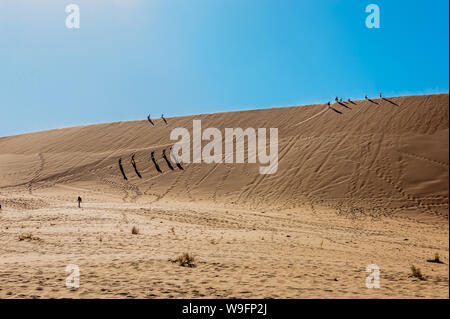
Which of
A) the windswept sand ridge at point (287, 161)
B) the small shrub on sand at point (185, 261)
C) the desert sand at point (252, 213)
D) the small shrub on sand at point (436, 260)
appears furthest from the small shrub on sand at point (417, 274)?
the windswept sand ridge at point (287, 161)

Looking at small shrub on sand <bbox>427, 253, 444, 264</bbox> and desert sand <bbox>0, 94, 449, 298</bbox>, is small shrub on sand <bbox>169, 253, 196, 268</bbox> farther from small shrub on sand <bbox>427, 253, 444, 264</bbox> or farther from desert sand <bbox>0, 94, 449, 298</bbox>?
small shrub on sand <bbox>427, 253, 444, 264</bbox>

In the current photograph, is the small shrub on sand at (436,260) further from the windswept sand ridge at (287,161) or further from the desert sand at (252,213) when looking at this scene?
the windswept sand ridge at (287,161)

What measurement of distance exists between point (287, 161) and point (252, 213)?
8700 mm

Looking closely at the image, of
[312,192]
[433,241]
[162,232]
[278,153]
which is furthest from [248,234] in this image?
[278,153]

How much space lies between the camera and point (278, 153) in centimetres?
2492

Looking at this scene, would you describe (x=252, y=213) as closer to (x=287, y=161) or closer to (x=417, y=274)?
(x=287, y=161)

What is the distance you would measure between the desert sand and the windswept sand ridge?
0.44 ft

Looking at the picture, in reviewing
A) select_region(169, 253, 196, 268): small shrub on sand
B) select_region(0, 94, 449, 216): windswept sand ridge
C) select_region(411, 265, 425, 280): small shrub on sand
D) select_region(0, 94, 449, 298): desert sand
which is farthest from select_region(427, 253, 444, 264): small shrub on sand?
select_region(169, 253, 196, 268): small shrub on sand

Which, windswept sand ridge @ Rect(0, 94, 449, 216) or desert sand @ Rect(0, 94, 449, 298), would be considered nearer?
desert sand @ Rect(0, 94, 449, 298)

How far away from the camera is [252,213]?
51.6 ft

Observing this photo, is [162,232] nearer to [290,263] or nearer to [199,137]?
[290,263]

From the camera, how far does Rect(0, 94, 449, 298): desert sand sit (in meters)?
5.07

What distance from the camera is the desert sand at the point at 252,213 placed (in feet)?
16.6

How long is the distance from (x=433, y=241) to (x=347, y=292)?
6336 millimetres
